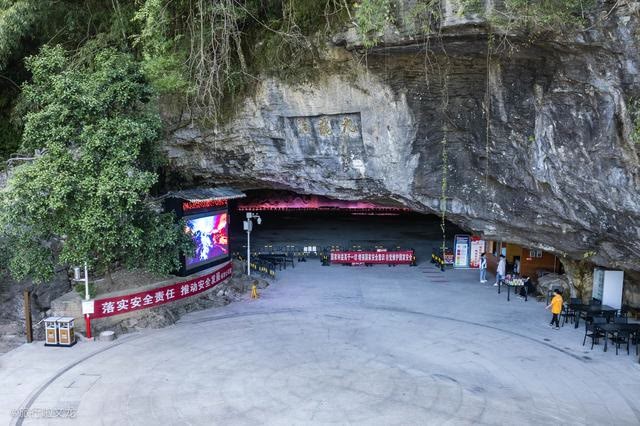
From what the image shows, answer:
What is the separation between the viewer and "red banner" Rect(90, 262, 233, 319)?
16344 millimetres

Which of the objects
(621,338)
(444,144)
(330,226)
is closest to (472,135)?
(444,144)

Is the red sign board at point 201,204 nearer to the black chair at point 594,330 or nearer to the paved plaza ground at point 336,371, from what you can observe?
the paved plaza ground at point 336,371

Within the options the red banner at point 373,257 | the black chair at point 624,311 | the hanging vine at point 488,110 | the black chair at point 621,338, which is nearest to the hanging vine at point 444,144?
the hanging vine at point 488,110

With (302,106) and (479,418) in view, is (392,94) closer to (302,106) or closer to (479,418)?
(302,106)

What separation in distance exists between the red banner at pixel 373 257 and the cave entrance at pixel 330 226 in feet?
3.07

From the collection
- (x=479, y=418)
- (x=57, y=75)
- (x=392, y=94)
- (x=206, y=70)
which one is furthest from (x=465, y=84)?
(x=57, y=75)

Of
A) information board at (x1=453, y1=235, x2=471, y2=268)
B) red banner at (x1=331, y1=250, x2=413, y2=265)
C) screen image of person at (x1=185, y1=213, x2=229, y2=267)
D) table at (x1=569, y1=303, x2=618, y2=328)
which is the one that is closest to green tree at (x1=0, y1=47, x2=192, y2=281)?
screen image of person at (x1=185, y1=213, x2=229, y2=267)

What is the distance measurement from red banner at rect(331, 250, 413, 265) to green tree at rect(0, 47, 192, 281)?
36.4 feet

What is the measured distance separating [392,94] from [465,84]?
6.82 feet

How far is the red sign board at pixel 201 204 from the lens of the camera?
18.4m

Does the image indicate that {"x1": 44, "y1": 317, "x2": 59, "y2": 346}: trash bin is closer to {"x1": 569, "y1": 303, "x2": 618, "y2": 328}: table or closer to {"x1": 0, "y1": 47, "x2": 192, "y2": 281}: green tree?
{"x1": 0, "y1": 47, "x2": 192, "y2": 281}: green tree

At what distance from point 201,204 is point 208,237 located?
145 cm

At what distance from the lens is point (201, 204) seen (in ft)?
62.7

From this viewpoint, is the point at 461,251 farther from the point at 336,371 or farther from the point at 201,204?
the point at 336,371
